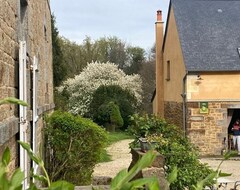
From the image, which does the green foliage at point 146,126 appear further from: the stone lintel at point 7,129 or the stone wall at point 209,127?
the stone wall at point 209,127

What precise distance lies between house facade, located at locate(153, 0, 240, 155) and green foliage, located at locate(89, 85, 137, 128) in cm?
723

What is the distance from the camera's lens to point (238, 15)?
2081cm

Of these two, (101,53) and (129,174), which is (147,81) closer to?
(101,53)

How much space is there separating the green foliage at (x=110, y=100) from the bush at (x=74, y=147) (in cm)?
1869

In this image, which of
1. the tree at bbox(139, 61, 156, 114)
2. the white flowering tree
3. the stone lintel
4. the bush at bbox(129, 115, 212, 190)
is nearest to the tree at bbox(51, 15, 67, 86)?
the white flowering tree

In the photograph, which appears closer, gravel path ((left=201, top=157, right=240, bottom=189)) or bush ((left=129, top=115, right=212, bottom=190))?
bush ((left=129, top=115, right=212, bottom=190))

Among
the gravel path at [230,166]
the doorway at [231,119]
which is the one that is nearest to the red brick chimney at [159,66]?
the doorway at [231,119]

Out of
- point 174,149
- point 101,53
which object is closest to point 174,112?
point 174,149

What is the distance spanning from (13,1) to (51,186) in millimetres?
3646

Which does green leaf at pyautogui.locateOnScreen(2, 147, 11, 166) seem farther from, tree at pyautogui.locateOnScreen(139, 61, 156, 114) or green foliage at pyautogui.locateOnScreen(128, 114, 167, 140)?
tree at pyautogui.locateOnScreen(139, 61, 156, 114)

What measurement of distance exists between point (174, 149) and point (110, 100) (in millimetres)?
21062

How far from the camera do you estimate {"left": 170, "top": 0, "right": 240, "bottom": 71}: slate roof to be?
18.4m

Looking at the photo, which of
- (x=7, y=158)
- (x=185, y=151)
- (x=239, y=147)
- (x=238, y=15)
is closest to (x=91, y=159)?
(x=185, y=151)

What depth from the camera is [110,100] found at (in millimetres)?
28906
